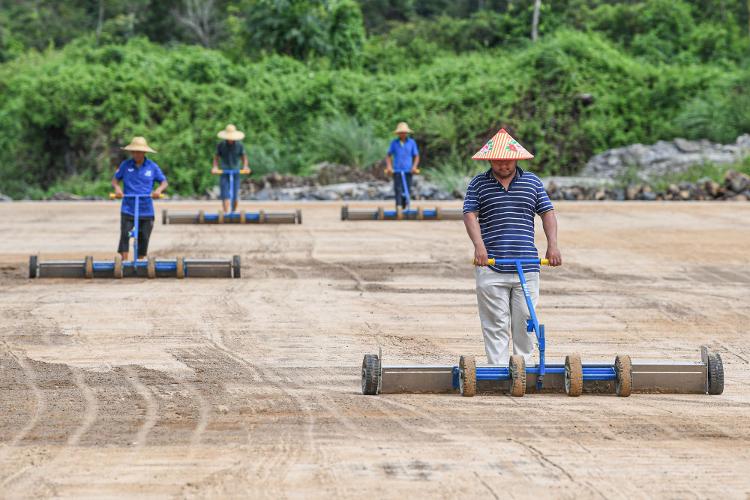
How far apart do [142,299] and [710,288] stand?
273 inches

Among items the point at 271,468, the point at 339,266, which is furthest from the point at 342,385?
the point at 339,266

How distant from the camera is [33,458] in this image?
742 centimetres

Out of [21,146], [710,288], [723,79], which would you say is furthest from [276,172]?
[710,288]

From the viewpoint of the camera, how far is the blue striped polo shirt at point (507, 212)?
9.47 m

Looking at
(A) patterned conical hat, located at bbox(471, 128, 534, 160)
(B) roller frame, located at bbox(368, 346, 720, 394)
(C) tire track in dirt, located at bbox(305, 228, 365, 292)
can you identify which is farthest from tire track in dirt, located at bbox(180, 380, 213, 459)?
(C) tire track in dirt, located at bbox(305, 228, 365, 292)

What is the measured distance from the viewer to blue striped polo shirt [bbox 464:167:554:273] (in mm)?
9469

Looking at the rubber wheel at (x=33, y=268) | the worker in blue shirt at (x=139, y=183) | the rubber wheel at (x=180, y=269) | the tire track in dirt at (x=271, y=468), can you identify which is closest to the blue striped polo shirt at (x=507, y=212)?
the tire track in dirt at (x=271, y=468)

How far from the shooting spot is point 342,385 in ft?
32.1

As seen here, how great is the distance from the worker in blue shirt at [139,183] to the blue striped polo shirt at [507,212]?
26.0 ft

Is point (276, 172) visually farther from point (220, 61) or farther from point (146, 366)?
point (146, 366)

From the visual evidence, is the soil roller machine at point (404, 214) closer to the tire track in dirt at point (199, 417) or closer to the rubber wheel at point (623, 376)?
the tire track in dirt at point (199, 417)

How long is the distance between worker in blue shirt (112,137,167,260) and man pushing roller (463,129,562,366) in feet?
26.1

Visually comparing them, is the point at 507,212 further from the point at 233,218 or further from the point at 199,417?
the point at 233,218

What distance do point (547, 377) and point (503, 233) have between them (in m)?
1.06
